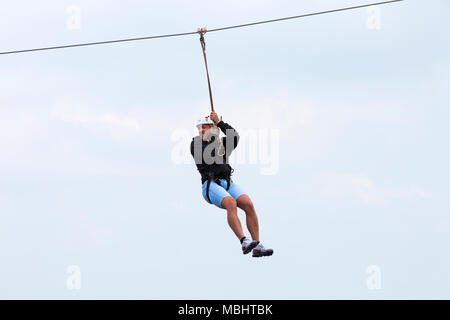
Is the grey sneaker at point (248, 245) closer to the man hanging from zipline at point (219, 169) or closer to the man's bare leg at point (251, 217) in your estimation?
the man hanging from zipline at point (219, 169)

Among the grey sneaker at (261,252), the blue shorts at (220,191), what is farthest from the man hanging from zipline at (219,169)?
the grey sneaker at (261,252)

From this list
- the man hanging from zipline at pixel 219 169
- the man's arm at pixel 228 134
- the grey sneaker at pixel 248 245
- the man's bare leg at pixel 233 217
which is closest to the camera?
the grey sneaker at pixel 248 245

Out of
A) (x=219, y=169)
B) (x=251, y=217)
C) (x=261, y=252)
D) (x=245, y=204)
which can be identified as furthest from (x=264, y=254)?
(x=219, y=169)

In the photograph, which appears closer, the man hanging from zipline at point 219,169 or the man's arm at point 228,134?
the man hanging from zipline at point 219,169

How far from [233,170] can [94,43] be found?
4.14 meters

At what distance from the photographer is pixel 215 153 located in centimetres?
1352

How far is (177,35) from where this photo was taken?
46.9 ft

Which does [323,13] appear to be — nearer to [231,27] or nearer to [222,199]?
[231,27]

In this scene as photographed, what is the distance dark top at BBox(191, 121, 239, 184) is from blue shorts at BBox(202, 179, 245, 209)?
0.48 feet

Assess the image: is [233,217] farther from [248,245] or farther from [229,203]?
[248,245]

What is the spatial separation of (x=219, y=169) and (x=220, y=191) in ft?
1.62

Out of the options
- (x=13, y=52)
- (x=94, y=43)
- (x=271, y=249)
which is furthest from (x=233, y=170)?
(x=13, y=52)

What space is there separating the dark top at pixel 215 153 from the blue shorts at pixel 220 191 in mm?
147

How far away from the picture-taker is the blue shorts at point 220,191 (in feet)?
43.0
